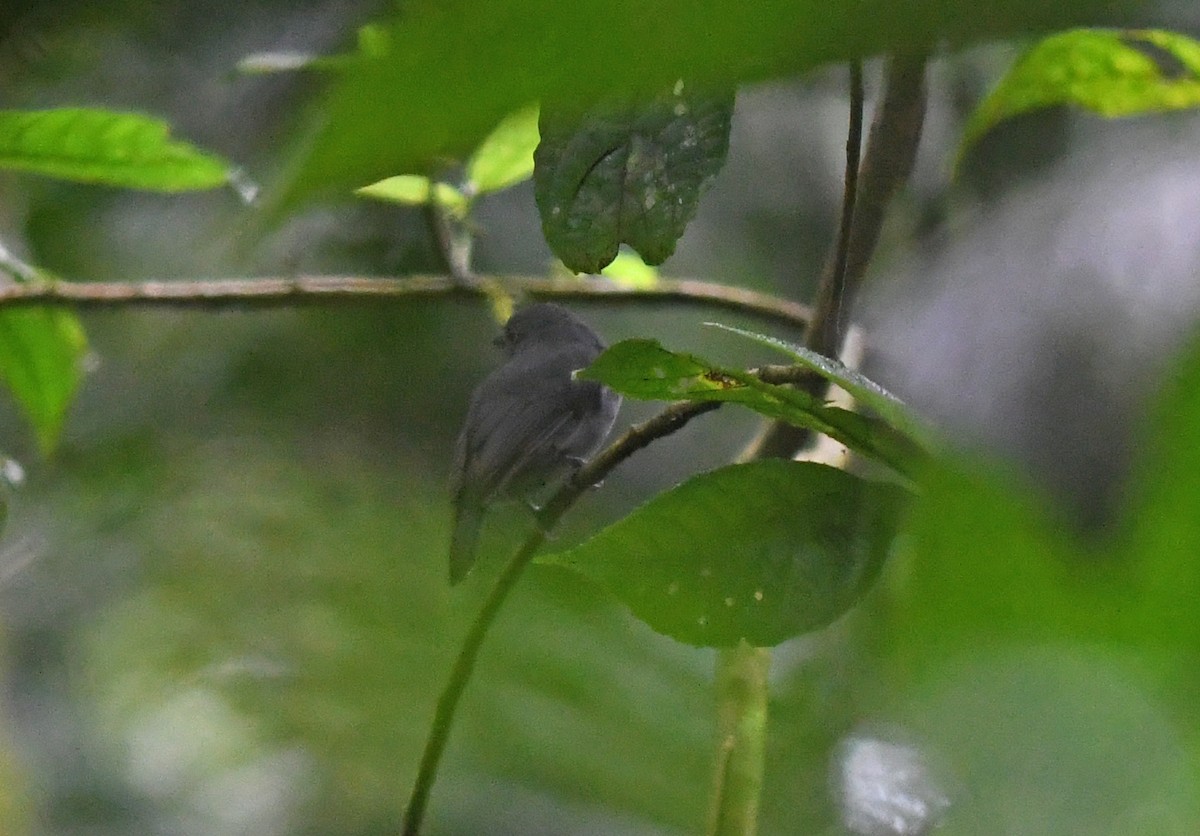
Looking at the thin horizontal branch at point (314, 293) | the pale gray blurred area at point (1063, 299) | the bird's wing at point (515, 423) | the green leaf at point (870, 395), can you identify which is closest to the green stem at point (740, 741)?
the green leaf at point (870, 395)

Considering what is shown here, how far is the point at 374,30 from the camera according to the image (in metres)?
0.90

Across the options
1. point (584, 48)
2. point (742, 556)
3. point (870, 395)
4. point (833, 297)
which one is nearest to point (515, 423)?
point (833, 297)

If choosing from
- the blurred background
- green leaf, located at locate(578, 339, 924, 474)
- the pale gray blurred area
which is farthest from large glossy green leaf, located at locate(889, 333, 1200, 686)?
the pale gray blurred area

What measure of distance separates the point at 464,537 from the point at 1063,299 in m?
1.29

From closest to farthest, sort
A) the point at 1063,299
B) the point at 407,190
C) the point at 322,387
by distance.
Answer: the point at 407,190 → the point at 1063,299 → the point at 322,387

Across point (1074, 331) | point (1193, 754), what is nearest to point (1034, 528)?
point (1193, 754)

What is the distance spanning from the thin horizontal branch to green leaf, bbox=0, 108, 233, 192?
131 millimetres

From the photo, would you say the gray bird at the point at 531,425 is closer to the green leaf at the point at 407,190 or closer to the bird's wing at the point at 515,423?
the bird's wing at the point at 515,423

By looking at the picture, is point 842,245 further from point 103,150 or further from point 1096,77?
point 103,150

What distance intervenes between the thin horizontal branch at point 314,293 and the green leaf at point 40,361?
0.04m

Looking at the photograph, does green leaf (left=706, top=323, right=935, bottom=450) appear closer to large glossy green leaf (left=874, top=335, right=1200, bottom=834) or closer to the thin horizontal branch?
large glossy green leaf (left=874, top=335, right=1200, bottom=834)

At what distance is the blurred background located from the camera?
1744 millimetres

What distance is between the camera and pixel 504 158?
1234mm

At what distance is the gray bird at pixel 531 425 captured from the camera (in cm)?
162
